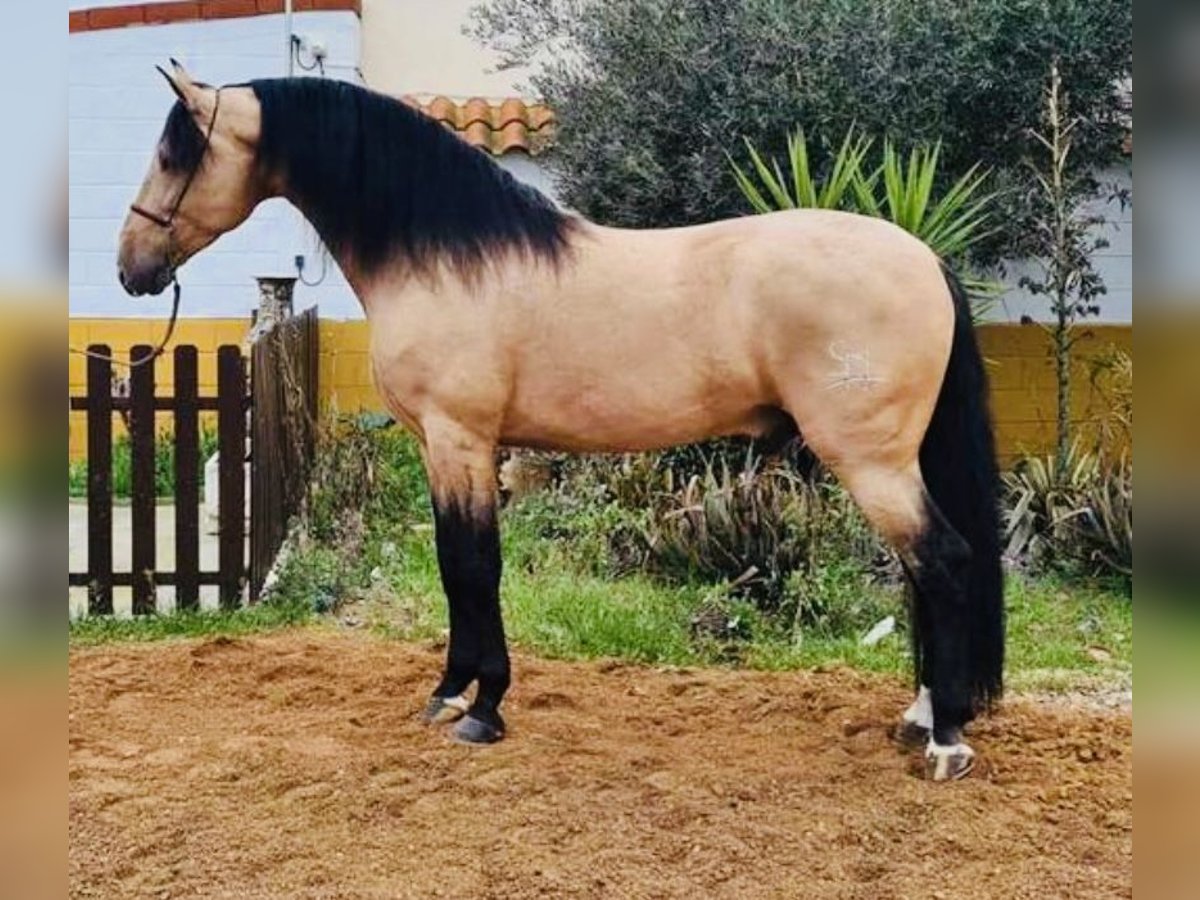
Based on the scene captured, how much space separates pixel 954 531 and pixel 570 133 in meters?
5.11

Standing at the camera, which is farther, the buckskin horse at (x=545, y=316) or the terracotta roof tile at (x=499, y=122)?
the terracotta roof tile at (x=499, y=122)

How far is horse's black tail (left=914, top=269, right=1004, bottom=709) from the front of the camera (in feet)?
11.6

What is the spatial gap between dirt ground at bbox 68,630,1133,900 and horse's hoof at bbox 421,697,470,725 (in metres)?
0.05

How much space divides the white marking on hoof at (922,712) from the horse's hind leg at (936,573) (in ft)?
0.60

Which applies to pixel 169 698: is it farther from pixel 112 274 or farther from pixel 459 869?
pixel 112 274

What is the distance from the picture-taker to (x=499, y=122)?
958 centimetres

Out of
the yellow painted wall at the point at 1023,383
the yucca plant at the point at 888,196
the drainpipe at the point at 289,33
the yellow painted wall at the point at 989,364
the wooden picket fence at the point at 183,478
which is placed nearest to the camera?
the wooden picket fence at the point at 183,478

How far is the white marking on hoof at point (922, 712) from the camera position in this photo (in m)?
3.67

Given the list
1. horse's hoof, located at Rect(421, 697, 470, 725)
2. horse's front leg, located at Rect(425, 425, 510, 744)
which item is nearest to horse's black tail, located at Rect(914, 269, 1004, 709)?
horse's front leg, located at Rect(425, 425, 510, 744)

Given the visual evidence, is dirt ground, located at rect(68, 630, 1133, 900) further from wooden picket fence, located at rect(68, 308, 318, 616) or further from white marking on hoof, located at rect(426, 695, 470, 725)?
wooden picket fence, located at rect(68, 308, 318, 616)

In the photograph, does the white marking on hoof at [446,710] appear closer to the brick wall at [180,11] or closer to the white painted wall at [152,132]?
the white painted wall at [152,132]

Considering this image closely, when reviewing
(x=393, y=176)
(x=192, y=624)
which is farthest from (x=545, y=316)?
(x=192, y=624)

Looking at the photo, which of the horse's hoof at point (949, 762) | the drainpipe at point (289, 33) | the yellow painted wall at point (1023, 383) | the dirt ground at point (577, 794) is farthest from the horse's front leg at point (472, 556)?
the drainpipe at point (289, 33)
